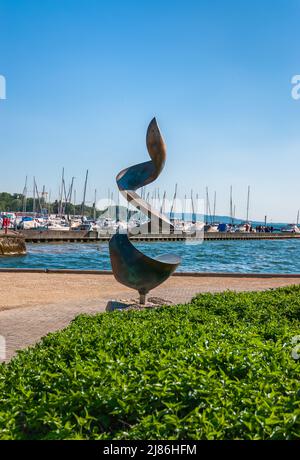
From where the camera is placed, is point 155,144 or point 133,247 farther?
point 133,247

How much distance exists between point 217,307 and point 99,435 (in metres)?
5.31

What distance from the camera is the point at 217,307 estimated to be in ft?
27.0

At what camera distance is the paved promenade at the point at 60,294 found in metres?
9.62

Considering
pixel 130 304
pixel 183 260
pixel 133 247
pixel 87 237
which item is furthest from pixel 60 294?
pixel 87 237

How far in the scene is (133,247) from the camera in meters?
10.6

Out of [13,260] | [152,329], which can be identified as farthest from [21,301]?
[13,260]

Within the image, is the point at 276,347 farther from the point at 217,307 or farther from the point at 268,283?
the point at 268,283

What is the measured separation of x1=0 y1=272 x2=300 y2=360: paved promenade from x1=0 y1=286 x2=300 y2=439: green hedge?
326 centimetres

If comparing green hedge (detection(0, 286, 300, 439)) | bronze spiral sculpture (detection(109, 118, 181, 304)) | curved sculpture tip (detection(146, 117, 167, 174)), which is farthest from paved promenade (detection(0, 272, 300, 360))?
curved sculpture tip (detection(146, 117, 167, 174))

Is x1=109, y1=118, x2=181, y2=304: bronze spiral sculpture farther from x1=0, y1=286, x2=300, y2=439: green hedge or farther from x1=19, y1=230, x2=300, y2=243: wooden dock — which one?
x1=19, y1=230, x2=300, y2=243: wooden dock

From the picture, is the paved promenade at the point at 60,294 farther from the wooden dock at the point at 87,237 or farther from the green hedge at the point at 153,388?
the wooden dock at the point at 87,237

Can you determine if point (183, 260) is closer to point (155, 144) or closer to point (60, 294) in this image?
point (60, 294)

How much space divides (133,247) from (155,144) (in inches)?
91.0

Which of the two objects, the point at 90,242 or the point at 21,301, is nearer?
the point at 21,301
